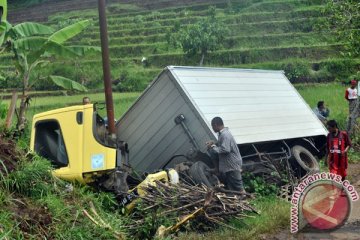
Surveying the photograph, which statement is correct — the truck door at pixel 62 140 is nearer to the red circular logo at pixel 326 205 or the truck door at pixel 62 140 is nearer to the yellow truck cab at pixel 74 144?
the yellow truck cab at pixel 74 144

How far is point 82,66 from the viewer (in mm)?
29516

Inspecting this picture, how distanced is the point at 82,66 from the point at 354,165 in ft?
64.8

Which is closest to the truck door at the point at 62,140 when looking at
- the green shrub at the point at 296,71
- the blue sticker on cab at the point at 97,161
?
the blue sticker on cab at the point at 97,161

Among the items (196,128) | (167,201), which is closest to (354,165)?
(196,128)

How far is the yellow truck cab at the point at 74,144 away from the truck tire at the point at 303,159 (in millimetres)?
3882

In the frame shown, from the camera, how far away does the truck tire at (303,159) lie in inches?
382

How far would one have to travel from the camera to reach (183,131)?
8.89 meters

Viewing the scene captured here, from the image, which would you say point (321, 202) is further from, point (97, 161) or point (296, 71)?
point (296, 71)

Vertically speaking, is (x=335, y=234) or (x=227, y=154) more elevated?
(x=227, y=154)

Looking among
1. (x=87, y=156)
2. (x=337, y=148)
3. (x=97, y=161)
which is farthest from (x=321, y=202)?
(x=87, y=156)

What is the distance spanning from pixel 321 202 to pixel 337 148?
2.49 m

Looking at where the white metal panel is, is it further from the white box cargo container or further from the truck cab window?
the truck cab window

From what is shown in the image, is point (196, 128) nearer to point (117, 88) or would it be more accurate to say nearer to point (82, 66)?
point (117, 88)

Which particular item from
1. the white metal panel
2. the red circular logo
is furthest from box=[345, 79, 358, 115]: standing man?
the red circular logo
